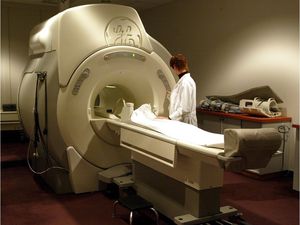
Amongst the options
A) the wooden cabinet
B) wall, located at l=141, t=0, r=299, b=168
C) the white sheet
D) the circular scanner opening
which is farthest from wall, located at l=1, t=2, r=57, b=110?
the white sheet

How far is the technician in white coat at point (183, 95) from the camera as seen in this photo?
9.10 feet

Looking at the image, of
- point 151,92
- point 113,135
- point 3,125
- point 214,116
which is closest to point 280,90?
point 214,116

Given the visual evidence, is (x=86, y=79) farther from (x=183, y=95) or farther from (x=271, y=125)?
(x=271, y=125)

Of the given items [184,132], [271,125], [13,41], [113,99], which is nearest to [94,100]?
[113,99]

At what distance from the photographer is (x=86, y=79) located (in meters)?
2.89

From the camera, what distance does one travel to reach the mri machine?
243cm

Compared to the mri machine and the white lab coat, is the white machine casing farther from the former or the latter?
the white lab coat

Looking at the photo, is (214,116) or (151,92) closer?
(151,92)

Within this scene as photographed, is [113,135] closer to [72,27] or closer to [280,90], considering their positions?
[72,27]

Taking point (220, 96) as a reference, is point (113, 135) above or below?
below

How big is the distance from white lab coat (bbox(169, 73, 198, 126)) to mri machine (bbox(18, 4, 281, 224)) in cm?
20

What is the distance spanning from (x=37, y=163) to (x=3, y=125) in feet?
6.07

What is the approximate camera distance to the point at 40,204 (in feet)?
9.37

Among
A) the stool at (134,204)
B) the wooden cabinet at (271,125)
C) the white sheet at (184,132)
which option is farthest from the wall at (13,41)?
the stool at (134,204)
